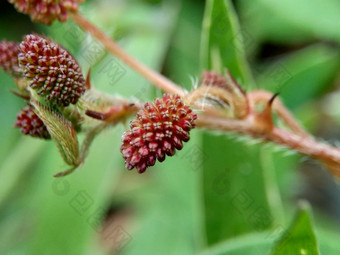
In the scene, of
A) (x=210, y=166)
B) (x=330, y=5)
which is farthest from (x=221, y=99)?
(x=330, y=5)

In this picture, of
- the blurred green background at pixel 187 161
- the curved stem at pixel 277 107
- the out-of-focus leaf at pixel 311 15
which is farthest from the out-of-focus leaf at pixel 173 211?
the out-of-focus leaf at pixel 311 15

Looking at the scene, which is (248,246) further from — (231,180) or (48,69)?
(48,69)

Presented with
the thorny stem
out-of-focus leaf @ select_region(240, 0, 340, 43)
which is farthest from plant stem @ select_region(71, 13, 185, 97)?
out-of-focus leaf @ select_region(240, 0, 340, 43)

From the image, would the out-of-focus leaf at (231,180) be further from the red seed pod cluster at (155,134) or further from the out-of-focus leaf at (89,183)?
the red seed pod cluster at (155,134)

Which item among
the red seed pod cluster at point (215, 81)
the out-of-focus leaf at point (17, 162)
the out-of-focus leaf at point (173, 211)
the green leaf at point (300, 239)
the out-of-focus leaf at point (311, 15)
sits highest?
the red seed pod cluster at point (215, 81)

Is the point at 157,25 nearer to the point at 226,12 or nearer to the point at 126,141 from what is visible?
the point at 226,12

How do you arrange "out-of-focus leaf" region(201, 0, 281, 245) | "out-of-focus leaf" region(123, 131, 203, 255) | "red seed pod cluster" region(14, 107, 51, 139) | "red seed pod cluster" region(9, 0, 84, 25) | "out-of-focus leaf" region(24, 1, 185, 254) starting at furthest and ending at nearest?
"out-of-focus leaf" region(123, 131, 203, 255), "out-of-focus leaf" region(24, 1, 185, 254), "out-of-focus leaf" region(201, 0, 281, 245), "red seed pod cluster" region(9, 0, 84, 25), "red seed pod cluster" region(14, 107, 51, 139)

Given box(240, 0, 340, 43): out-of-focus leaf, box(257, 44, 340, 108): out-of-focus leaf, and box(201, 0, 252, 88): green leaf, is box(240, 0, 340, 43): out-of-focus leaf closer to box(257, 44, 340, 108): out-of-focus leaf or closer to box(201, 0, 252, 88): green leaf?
box(257, 44, 340, 108): out-of-focus leaf
